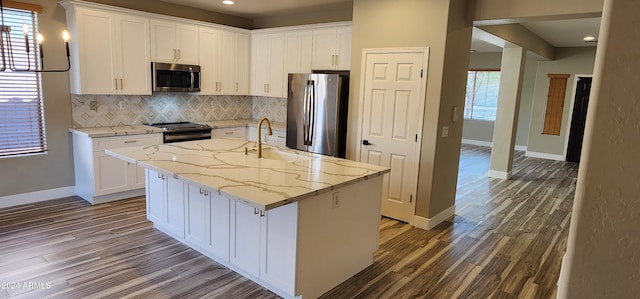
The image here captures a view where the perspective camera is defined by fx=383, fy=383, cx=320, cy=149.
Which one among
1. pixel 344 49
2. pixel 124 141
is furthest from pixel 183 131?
pixel 344 49

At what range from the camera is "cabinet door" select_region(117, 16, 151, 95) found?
4.85 meters

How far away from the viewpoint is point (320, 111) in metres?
4.88

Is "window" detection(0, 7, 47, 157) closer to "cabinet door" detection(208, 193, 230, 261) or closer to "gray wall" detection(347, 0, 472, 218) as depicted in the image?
"cabinet door" detection(208, 193, 230, 261)

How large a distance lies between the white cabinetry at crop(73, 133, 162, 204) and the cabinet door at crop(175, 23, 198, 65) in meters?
1.21

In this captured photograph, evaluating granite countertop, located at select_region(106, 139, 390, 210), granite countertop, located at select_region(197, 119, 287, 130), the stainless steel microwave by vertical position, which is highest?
the stainless steel microwave

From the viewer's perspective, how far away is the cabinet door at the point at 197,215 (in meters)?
3.21

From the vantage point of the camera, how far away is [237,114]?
22.3 ft

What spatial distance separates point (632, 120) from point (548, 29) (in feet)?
22.9

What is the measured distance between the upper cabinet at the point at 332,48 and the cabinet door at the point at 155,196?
8.96 ft

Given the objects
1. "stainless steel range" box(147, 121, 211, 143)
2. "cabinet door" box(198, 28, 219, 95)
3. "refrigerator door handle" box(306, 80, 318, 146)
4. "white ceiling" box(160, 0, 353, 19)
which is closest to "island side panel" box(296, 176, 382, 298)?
"refrigerator door handle" box(306, 80, 318, 146)

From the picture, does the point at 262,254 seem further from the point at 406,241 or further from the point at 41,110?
the point at 41,110

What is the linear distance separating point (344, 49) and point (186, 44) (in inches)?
89.7

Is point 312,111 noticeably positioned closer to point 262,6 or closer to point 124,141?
point 262,6

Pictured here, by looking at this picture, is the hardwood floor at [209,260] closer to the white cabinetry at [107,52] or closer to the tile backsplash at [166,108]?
the tile backsplash at [166,108]
